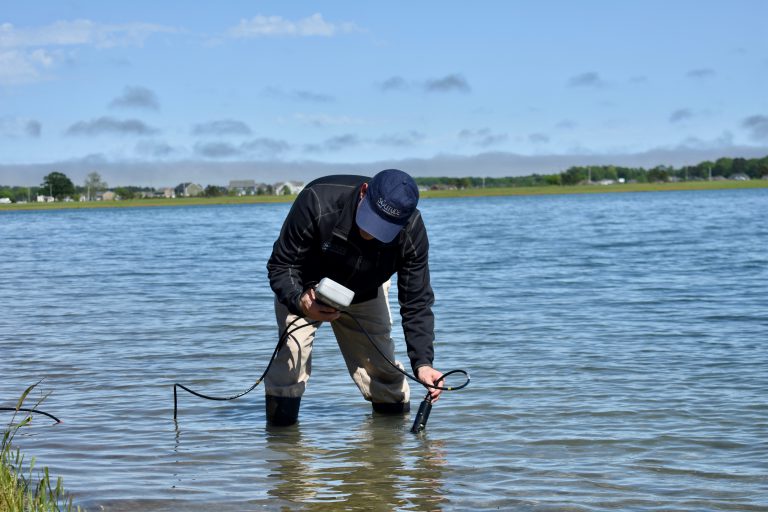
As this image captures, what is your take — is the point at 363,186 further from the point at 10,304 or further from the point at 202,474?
the point at 10,304

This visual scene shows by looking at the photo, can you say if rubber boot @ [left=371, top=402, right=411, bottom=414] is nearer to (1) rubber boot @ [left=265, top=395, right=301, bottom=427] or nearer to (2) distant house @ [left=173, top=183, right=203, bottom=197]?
(1) rubber boot @ [left=265, top=395, right=301, bottom=427]

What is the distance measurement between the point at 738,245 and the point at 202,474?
96.1 ft

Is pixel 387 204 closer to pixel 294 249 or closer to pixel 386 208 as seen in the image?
pixel 386 208

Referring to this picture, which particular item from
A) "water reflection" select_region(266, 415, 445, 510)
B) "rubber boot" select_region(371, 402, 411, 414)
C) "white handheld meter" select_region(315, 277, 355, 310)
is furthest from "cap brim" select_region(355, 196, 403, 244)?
"rubber boot" select_region(371, 402, 411, 414)

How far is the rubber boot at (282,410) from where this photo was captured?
7.85 m

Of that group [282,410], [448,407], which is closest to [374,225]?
[282,410]

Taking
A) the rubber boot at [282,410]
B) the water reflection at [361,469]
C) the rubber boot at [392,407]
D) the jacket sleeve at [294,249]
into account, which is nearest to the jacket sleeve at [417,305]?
the jacket sleeve at [294,249]

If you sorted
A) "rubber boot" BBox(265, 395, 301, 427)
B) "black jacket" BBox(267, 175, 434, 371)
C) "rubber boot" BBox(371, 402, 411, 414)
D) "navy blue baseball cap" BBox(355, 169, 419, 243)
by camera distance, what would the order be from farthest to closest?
"rubber boot" BBox(371, 402, 411, 414) → "rubber boot" BBox(265, 395, 301, 427) → "black jacket" BBox(267, 175, 434, 371) → "navy blue baseball cap" BBox(355, 169, 419, 243)

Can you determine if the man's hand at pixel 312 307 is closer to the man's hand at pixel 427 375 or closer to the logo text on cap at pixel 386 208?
the man's hand at pixel 427 375

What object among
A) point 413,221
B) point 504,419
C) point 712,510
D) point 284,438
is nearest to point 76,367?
point 284,438

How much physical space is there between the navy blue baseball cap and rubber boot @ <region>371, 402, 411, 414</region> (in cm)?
264

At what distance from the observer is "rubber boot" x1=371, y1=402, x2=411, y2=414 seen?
8305 millimetres

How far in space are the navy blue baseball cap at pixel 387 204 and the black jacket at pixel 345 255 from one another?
13.1 inches

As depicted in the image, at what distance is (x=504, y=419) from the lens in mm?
8469
